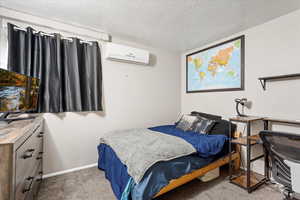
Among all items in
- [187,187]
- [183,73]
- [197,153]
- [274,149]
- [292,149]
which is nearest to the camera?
[292,149]

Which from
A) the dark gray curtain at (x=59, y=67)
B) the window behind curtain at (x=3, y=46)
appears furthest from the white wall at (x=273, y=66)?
the window behind curtain at (x=3, y=46)

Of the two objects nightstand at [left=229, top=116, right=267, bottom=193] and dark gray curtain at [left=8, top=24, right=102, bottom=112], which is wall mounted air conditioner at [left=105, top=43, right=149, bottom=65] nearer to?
dark gray curtain at [left=8, top=24, right=102, bottom=112]

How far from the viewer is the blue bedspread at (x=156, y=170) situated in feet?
4.28

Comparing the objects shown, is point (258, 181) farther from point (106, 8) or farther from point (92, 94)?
point (106, 8)

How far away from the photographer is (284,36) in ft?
6.28

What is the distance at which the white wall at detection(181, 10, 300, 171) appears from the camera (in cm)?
182

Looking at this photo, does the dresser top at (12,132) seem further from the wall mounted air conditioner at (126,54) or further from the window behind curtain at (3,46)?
the wall mounted air conditioner at (126,54)

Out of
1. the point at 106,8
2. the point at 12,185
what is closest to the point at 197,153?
the point at 12,185

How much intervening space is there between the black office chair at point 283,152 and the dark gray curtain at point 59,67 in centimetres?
245

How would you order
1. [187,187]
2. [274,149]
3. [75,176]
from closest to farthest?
[274,149]
[187,187]
[75,176]

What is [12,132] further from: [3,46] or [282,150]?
[282,150]

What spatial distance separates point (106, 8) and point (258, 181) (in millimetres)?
3354

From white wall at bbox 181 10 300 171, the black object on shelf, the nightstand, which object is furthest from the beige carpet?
the black object on shelf

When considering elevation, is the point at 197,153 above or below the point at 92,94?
below
